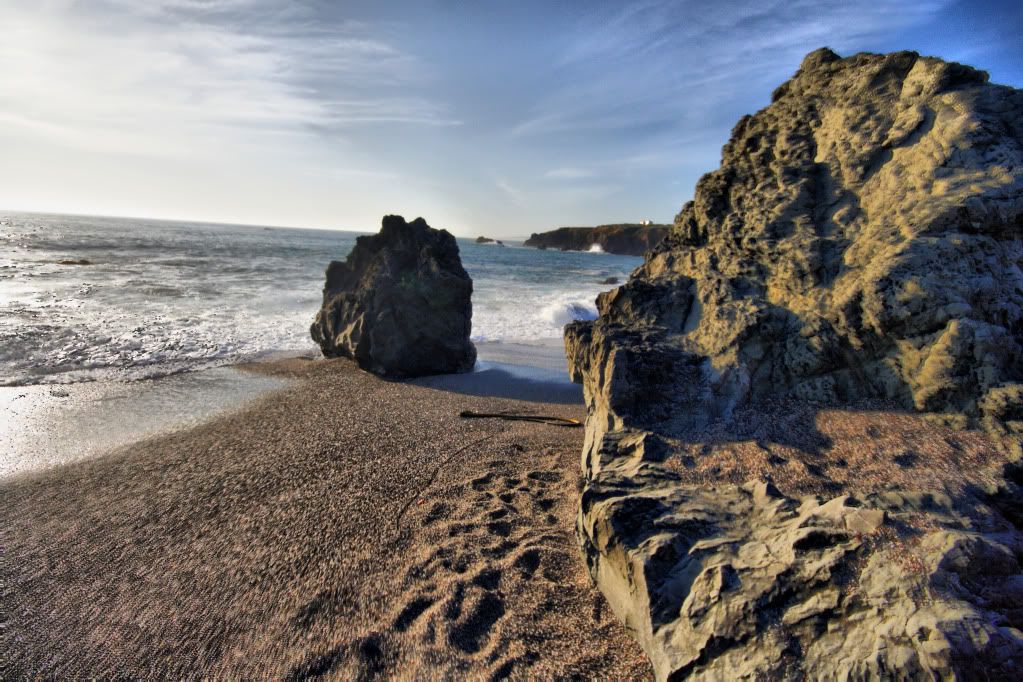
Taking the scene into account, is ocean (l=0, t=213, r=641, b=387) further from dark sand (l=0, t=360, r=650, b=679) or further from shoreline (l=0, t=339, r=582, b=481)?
dark sand (l=0, t=360, r=650, b=679)

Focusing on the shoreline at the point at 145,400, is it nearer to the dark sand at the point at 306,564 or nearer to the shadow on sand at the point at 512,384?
the shadow on sand at the point at 512,384

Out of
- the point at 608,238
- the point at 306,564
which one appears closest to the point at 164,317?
the point at 306,564

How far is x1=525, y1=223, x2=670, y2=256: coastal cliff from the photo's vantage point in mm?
87688

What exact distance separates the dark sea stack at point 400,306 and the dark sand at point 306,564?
313 centimetres

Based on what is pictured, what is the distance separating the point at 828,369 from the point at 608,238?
9433 cm

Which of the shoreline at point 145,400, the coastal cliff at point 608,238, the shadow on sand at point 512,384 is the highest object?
the coastal cliff at point 608,238

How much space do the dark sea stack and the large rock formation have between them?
3.77 m

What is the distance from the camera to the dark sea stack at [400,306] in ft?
26.2

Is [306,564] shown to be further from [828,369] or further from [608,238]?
[608,238]

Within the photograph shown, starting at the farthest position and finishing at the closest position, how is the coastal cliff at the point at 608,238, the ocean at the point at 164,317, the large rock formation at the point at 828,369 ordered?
the coastal cliff at the point at 608,238
the ocean at the point at 164,317
the large rock formation at the point at 828,369

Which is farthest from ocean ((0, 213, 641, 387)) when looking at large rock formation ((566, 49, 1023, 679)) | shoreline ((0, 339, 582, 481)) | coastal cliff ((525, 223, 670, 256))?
coastal cliff ((525, 223, 670, 256))

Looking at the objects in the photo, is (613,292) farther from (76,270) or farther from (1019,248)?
(76,270)

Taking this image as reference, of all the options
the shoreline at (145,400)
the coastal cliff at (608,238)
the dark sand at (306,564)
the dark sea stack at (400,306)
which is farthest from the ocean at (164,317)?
the coastal cliff at (608,238)

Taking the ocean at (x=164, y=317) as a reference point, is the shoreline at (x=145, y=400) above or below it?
below
